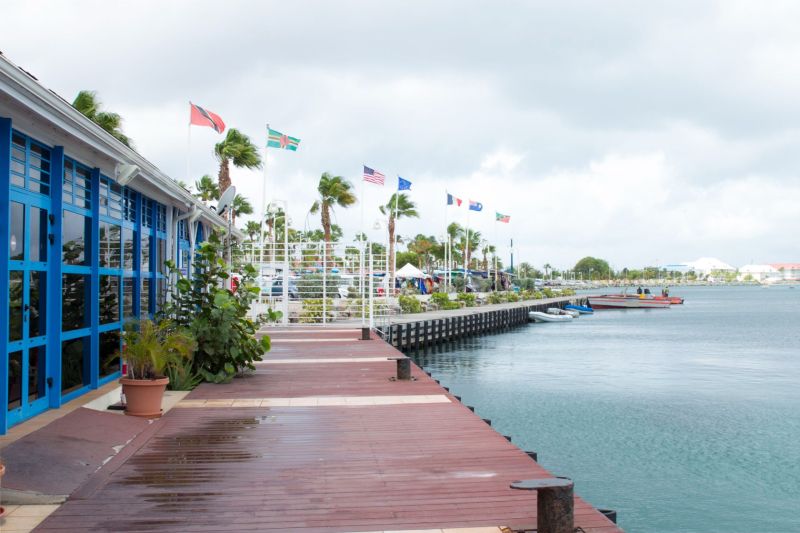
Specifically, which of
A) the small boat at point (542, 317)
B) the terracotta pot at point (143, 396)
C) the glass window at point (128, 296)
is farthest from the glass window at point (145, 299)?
the small boat at point (542, 317)

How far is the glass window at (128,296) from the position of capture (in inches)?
440

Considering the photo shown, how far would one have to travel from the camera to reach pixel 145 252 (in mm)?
12266

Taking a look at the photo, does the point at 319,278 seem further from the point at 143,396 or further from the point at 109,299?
the point at 143,396

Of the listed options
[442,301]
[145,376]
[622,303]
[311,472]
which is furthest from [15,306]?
[622,303]

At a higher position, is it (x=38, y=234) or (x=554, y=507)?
(x=38, y=234)

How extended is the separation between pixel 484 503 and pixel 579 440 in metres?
10.0

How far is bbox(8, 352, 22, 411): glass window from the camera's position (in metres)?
7.24

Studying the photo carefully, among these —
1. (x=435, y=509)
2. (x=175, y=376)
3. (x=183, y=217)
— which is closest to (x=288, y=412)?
(x=175, y=376)

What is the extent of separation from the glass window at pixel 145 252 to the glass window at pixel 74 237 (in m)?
2.71

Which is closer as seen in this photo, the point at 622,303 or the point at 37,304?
the point at 37,304

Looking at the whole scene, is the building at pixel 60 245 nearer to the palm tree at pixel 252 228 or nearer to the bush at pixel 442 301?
the bush at pixel 442 301

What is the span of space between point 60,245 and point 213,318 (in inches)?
142

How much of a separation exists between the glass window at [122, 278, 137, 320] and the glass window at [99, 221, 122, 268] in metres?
0.58

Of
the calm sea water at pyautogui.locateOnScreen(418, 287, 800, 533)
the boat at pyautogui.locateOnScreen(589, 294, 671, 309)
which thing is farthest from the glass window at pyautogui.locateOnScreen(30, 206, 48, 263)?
the boat at pyautogui.locateOnScreen(589, 294, 671, 309)
